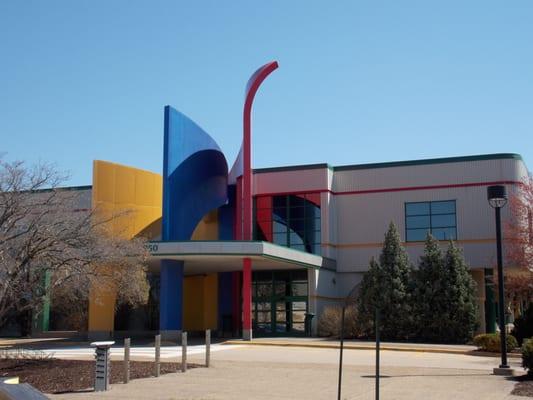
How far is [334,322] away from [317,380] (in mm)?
18982

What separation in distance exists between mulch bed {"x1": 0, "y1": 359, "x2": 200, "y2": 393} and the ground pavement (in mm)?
859

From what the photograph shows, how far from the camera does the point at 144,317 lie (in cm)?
4347

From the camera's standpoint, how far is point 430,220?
130 ft

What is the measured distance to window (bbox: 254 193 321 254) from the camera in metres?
40.3

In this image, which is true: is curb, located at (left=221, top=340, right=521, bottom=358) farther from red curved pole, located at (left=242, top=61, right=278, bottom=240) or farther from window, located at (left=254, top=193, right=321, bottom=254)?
window, located at (left=254, top=193, right=321, bottom=254)

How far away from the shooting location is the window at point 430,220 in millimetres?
→ 39094

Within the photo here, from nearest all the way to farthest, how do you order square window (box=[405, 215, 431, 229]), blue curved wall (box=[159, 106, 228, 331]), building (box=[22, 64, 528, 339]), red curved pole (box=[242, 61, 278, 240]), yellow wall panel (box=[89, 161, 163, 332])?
1. blue curved wall (box=[159, 106, 228, 331])
2. red curved pole (box=[242, 61, 278, 240])
3. yellow wall panel (box=[89, 161, 163, 332])
4. building (box=[22, 64, 528, 339])
5. square window (box=[405, 215, 431, 229])

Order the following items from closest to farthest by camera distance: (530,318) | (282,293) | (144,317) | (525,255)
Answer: (530,318) → (525,255) → (282,293) → (144,317)

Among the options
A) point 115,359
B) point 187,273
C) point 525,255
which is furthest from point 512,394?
point 187,273

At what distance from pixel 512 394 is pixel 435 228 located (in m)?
25.8

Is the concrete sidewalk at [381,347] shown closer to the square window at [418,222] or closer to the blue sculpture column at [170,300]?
the blue sculpture column at [170,300]

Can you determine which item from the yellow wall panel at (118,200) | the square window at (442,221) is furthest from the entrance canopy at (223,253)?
the square window at (442,221)

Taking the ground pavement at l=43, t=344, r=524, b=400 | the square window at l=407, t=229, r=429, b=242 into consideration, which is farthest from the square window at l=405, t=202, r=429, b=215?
the ground pavement at l=43, t=344, r=524, b=400

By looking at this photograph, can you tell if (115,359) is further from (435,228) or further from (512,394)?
(435,228)
